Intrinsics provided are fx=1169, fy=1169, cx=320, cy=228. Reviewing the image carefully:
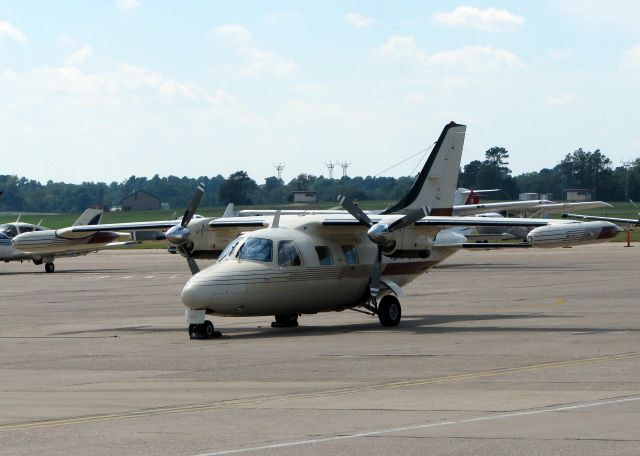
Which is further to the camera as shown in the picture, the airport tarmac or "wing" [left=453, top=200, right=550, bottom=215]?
"wing" [left=453, top=200, right=550, bottom=215]

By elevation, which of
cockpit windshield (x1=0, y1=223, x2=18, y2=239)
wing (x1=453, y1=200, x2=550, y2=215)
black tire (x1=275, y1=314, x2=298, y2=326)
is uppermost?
wing (x1=453, y1=200, x2=550, y2=215)

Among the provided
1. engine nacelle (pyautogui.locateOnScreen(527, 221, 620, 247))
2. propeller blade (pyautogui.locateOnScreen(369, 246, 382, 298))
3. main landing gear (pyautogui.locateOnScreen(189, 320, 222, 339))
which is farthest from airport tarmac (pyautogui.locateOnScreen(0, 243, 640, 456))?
engine nacelle (pyautogui.locateOnScreen(527, 221, 620, 247))

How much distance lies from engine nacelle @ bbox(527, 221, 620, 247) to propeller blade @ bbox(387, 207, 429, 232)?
2.58 meters

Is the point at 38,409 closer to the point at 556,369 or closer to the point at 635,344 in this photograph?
the point at 556,369

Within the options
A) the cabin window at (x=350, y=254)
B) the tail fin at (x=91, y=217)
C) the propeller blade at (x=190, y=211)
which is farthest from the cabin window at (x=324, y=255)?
the tail fin at (x=91, y=217)

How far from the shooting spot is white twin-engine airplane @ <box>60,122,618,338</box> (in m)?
24.6

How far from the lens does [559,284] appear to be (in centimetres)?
4203

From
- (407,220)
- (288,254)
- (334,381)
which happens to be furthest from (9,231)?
(334,381)

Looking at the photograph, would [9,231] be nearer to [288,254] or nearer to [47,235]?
[47,235]

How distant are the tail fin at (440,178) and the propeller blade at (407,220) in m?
4.46

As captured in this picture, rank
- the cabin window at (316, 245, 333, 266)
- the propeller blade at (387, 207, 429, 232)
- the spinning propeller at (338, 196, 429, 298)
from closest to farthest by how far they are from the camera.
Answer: the spinning propeller at (338, 196, 429, 298), the propeller blade at (387, 207, 429, 232), the cabin window at (316, 245, 333, 266)

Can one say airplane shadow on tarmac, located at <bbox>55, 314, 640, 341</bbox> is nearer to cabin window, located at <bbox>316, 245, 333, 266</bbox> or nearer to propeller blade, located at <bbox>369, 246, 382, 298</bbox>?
propeller blade, located at <bbox>369, 246, 382, 298</bbox>

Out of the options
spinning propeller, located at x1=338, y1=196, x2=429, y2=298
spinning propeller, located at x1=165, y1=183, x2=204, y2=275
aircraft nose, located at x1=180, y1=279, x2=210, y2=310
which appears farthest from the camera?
spinning propeller, located at x1=165, y1=183, x2=204, y2=275

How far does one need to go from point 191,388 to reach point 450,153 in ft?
60.7
